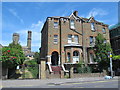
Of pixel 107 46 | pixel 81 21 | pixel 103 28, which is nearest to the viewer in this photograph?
pixel 107 46

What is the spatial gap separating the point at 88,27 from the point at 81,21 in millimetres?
2149

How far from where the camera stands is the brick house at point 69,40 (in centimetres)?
2591

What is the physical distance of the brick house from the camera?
25.9 m

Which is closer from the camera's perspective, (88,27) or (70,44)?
(70,44)

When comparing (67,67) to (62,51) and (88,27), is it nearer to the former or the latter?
(62,51)

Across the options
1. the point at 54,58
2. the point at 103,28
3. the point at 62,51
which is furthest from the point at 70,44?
the point at 103,28

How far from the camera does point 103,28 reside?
31.9 m

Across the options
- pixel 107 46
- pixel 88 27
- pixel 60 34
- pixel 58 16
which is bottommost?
pixel 107 46

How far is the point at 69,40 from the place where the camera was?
2761 cm

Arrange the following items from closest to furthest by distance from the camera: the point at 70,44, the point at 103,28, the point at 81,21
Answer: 1. the point at 70,44
2. the point at 81,21
3. the point at 103,28

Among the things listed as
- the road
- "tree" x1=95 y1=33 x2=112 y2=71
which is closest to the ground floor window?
"tree" x1=95 y1=33 x2=112 y2=71

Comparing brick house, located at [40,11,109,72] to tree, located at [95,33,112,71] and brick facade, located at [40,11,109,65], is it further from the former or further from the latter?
tree, located at [95,33,112,71]

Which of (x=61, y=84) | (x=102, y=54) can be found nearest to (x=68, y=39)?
(x=102, y=54)

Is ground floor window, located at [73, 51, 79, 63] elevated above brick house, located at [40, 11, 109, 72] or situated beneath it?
situated beneath
